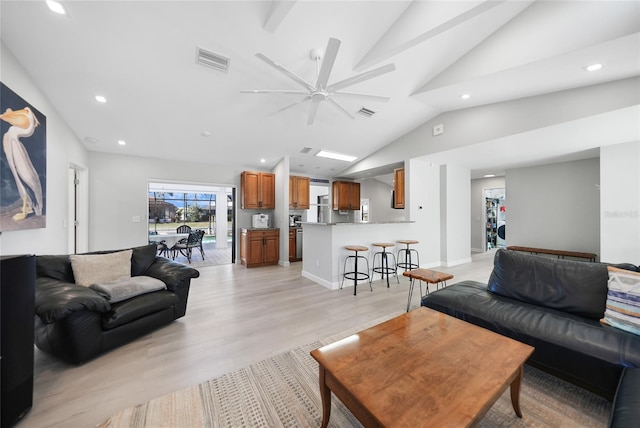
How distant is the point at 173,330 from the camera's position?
2.60m

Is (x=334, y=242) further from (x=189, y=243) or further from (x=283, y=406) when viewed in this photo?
(x=189, y=243)

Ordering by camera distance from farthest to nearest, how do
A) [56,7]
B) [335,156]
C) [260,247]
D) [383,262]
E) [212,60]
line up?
[335,156]
[260,247]
[383,262]
[212,60]
[56,7]

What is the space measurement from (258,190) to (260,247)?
4.90ft

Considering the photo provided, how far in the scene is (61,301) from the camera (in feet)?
5.84

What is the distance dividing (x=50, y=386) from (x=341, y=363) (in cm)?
221

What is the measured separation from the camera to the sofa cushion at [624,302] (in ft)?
5.47

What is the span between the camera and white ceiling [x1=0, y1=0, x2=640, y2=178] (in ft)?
7.55

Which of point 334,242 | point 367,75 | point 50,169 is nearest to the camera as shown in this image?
point 367,75

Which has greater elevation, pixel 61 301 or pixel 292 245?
pixel 61 301

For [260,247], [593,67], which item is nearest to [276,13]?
[593,67]

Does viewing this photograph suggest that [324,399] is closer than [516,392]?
Yes

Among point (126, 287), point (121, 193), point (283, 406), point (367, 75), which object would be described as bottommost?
point (283, 406)

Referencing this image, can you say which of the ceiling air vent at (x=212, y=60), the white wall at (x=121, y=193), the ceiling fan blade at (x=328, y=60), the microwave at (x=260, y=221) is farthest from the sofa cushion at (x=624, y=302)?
the white wall at (x=121, y=193)

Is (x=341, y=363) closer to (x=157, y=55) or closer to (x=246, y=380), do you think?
(x=246, y=380)
